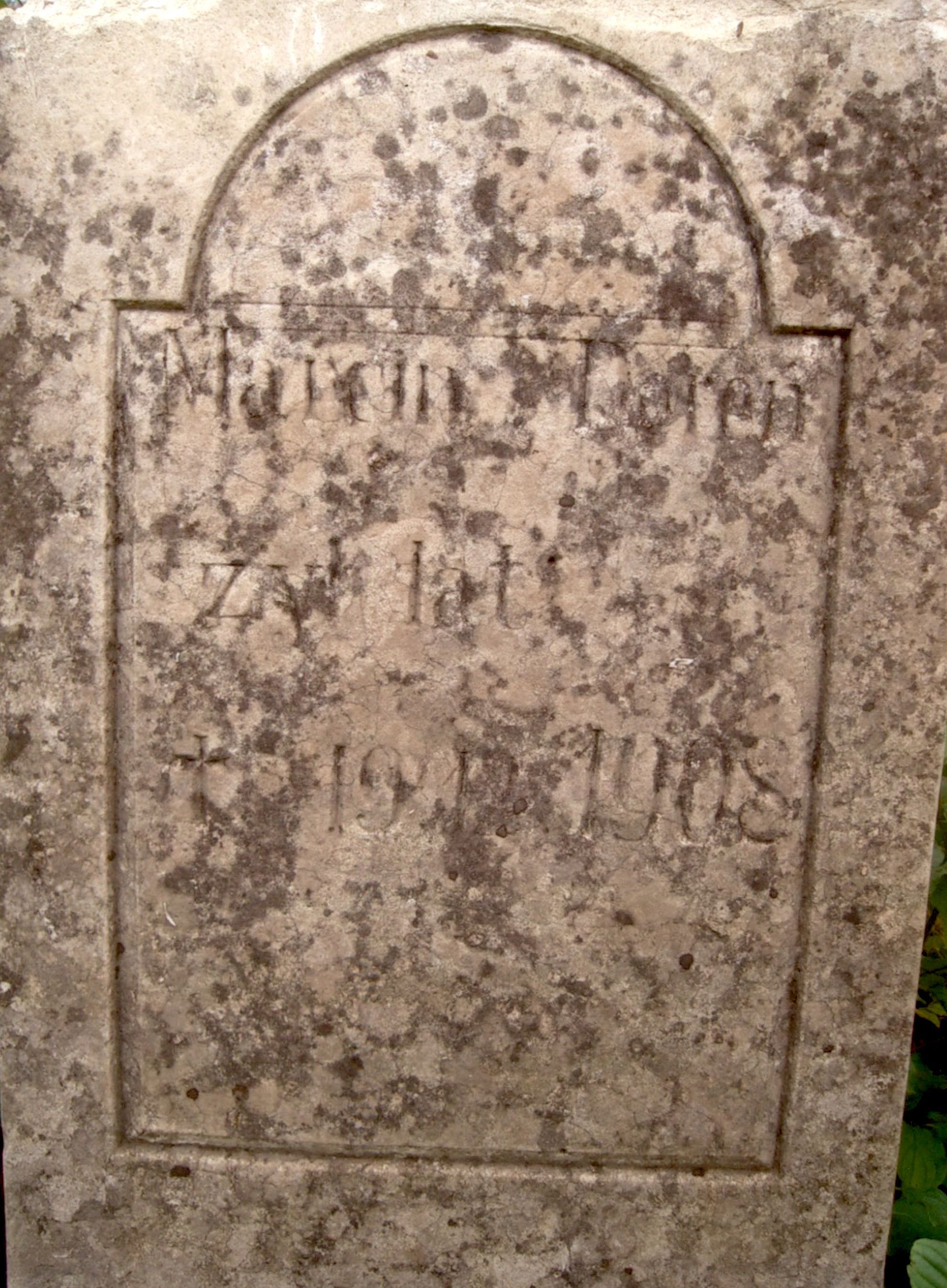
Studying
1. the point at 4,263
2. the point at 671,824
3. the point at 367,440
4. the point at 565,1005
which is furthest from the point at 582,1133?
the point at 4,263

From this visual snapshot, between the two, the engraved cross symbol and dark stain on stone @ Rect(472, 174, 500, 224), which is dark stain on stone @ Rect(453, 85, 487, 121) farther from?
the engraved cross symbol

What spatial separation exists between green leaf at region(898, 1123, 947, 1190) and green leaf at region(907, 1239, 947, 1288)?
0.33 meters

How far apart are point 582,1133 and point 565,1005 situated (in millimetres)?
234

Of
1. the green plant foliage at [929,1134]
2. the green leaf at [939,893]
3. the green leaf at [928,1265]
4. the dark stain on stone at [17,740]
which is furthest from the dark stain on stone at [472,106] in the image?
the green leaf at [928,1265]

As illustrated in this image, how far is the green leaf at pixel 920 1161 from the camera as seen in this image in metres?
2.15

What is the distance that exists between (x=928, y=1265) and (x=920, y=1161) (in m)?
0.41

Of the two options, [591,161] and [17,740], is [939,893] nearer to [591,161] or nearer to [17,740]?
[591,161]

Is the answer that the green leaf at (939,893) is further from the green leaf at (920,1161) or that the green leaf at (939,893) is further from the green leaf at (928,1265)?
the green leaf at (928,1265)

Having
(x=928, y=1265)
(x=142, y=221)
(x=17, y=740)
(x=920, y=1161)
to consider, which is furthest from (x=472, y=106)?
(x=920, y=1161)

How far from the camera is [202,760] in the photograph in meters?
1.77

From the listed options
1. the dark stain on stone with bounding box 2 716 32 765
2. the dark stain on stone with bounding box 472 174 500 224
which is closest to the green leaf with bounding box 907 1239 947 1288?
the dark stain on stone with bounding box 2 716 32 765

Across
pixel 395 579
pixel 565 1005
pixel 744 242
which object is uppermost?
pixel 744 242

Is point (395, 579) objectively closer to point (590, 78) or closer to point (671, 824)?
point (671, 824)

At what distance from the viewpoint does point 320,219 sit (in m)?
1.65
